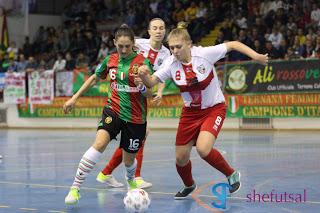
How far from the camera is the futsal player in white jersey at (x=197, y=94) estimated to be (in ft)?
27.4

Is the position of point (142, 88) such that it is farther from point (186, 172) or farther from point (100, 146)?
point (186, 172)

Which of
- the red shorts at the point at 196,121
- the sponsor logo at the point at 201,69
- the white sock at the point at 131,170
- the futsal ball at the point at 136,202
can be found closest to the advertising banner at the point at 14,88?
the white sock at the point at 131,170

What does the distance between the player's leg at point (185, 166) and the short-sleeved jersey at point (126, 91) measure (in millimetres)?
654

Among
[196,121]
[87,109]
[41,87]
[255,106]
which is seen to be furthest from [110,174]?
[41,87]

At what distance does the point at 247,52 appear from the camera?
8023 mm

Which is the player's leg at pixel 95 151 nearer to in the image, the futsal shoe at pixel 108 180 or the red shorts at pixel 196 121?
the red shorts at pixel 196 121

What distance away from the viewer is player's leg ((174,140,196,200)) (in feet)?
28.1

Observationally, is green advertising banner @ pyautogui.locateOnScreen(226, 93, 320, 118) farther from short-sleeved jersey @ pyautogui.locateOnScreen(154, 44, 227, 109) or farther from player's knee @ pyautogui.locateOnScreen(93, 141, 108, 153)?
player's knee @ pyautogui.locateOnScreen(93, 141, 108, 153)

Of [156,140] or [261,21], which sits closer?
[156,140]

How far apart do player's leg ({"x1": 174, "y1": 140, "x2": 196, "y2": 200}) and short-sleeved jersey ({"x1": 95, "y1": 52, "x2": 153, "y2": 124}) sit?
0.65m

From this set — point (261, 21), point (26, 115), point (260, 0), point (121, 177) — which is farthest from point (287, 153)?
point (26, 115)

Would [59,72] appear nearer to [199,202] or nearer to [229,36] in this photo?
[229,36]

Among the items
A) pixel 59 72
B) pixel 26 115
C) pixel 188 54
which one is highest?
pixel 188 54

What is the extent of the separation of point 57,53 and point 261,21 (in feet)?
32.4
